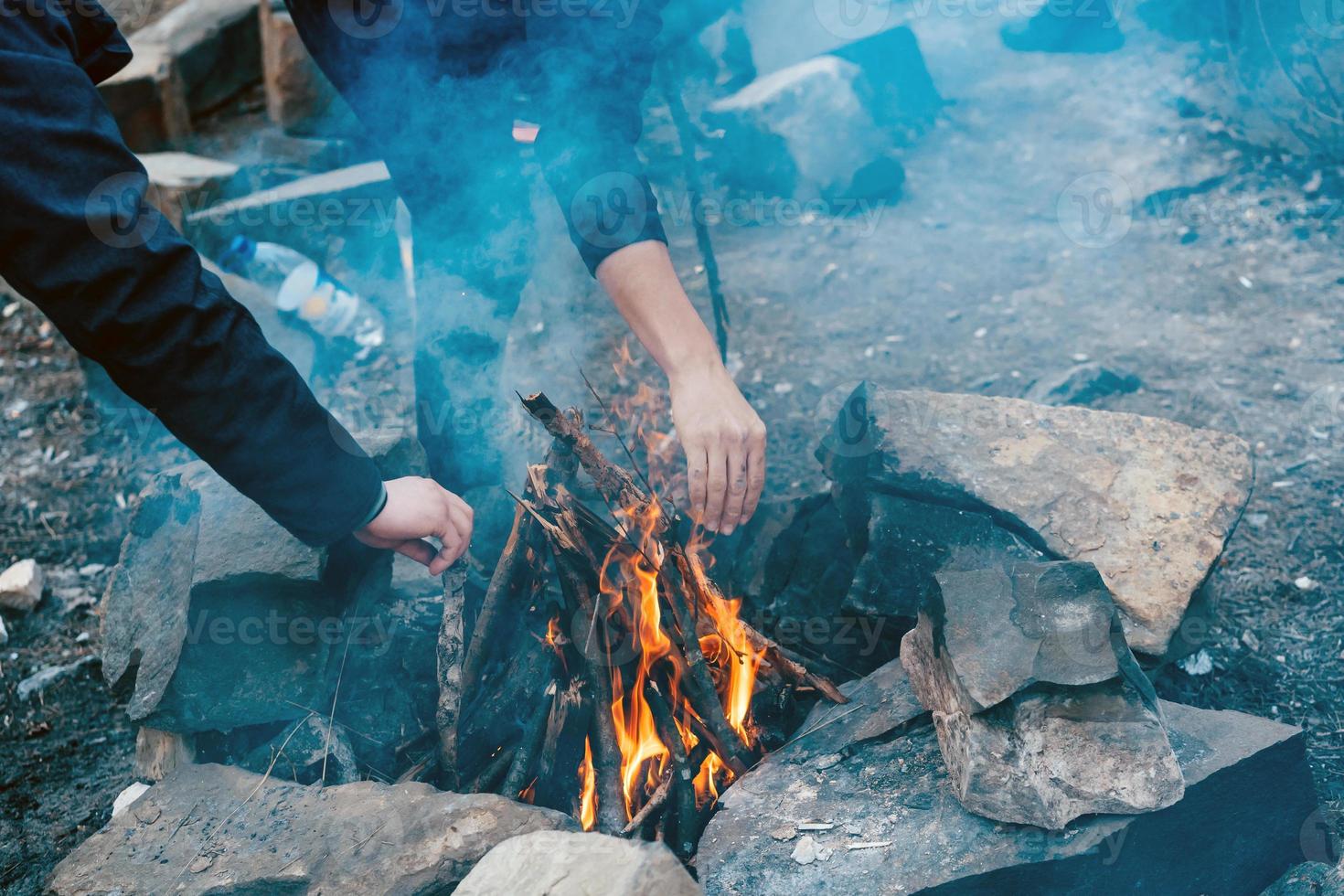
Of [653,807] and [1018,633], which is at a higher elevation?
[1018,633]

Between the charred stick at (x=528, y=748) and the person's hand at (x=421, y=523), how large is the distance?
543mm

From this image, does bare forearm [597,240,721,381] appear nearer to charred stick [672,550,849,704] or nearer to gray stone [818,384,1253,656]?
charred stick [672,550,849,704]

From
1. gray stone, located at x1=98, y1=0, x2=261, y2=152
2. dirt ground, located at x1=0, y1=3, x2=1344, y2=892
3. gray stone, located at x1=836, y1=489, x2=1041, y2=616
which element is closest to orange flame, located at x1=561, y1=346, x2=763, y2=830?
gray stone, located at x1=836, y1=489, x2=1041, y2=616

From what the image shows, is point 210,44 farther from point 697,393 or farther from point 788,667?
point 788,667

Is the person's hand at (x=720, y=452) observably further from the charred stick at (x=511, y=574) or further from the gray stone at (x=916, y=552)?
the gray stone at (x=916, y=552)

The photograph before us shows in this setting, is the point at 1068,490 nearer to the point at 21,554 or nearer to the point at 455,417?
the point at 455,417

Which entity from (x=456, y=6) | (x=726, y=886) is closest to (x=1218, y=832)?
(x=726, y=886)

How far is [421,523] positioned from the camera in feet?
6.75

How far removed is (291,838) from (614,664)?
906mm

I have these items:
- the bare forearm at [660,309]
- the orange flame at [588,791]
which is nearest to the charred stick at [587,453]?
the bare forearm at [660,309]

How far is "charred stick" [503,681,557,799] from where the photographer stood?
7.72 feet

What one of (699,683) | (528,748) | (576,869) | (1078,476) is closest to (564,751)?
(528,748)

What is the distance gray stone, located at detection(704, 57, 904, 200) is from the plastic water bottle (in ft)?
8.83

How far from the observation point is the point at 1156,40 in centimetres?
584
